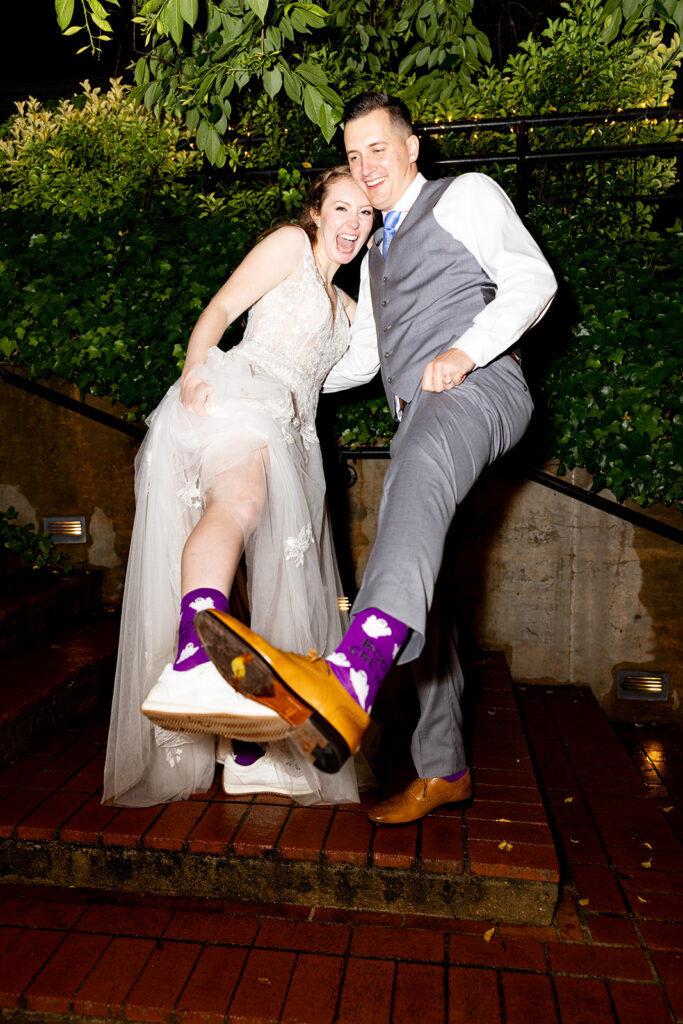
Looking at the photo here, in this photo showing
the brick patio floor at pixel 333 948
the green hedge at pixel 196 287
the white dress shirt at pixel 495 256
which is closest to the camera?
the brick patio floor at pixel 333 948

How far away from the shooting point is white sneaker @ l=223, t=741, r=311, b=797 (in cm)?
249

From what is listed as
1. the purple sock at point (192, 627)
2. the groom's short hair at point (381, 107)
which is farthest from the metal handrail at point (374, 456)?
the purple sock at point (192, 627)

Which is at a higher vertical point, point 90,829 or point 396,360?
point 396,360

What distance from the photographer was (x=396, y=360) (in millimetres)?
2373

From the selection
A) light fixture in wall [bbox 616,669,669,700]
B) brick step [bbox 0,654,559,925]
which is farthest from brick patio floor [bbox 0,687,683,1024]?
light fixture in wall [bbox 616,669,669,700]

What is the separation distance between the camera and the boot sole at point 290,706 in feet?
4.59

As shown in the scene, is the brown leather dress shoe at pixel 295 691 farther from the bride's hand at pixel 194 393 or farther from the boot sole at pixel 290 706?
the bride's hand at pixel 194 393

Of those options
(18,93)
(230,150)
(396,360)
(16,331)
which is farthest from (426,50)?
(18,93)

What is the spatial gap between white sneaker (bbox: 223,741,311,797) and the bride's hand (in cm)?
115

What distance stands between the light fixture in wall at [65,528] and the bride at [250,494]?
182cm

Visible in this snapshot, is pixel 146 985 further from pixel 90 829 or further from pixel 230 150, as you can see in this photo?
pixel 230 150

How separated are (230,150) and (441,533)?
7.89 feet

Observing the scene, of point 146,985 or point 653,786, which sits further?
point 653,786

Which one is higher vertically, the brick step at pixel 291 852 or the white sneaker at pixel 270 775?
the white sneaker at pixel 270 775
